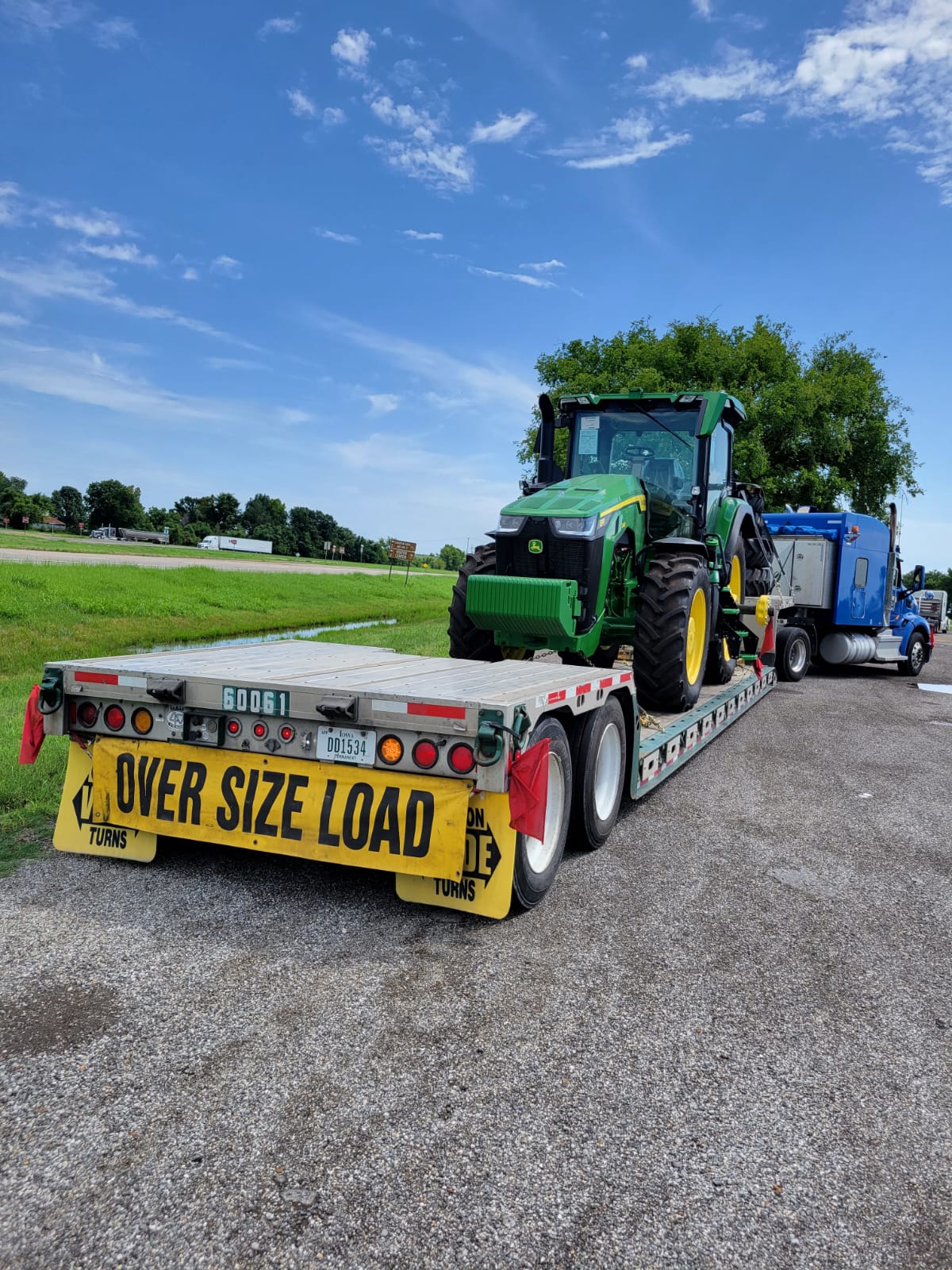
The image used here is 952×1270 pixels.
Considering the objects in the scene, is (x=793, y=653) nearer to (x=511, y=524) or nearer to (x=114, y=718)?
(x=511, y=524)

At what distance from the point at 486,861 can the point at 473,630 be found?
11.8 feet

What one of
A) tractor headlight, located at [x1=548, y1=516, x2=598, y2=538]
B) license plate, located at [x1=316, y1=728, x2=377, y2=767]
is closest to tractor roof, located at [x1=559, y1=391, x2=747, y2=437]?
tractor headlight, located at [x1=548, y1=516, x2=598, y2=538]

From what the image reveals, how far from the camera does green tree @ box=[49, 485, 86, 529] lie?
112 m

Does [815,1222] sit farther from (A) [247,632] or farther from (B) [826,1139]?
(A) [247,632]

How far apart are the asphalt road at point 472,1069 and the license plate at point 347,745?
768mm

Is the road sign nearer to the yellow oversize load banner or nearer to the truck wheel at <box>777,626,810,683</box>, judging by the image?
the truck wheel at <box>777,626,810,683</box>

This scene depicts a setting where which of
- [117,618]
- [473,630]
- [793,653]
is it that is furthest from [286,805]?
[117,618]

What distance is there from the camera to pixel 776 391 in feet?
89.0

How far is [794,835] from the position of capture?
5.91 meters

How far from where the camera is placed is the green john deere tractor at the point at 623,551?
271 inches

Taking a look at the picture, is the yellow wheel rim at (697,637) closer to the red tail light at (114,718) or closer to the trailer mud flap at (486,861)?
the trailer mud flap at (486,861)

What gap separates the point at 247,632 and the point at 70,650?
5.87 meters

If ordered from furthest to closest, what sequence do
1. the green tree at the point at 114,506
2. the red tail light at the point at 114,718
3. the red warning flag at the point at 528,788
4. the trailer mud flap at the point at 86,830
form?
1. the green tree at the point at 114,506
2. the trailer mud flap at the point at 86,830
3. the red tail light at the point at 114,718
4. the red warning flag at the point at 528,788

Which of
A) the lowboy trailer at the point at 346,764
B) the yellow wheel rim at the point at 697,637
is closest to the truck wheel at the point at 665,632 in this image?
the yellow wheel rim at the point at 697,637
